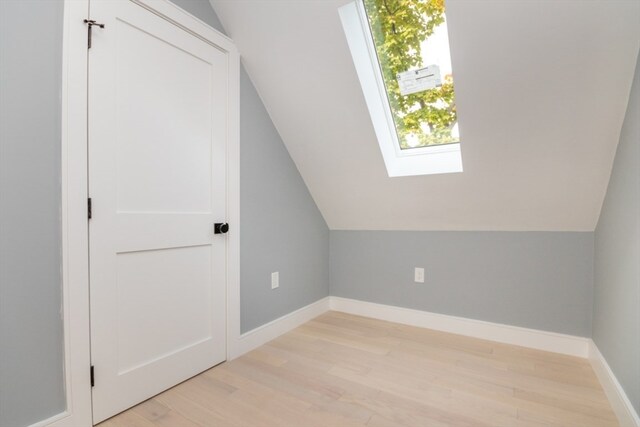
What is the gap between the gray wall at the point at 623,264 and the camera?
1325 millimetres

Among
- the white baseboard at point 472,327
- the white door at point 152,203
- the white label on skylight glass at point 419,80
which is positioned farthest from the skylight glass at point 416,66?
the white baseboard at point 472,327

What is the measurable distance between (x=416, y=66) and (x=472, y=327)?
1.86 m

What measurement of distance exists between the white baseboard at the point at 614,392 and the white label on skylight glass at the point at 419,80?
69.2 inches

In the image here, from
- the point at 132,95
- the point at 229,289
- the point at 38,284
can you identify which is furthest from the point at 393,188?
the point at 38,284

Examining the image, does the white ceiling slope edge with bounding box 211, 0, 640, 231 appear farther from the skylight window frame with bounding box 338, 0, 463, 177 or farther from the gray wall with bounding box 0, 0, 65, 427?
the gray wall with bounding box 0, 0, 65, 427

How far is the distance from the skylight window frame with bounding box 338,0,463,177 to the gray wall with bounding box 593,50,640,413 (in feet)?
2.60

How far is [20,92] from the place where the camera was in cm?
119

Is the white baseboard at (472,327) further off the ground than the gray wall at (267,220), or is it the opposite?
the gray wall at (267,220)

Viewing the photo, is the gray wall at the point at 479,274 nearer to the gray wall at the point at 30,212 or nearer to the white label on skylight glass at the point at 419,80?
the white label on skylight glass at the point at 419,80

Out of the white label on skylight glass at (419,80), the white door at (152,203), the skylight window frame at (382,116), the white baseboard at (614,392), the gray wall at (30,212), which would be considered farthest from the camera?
the white label on skylight glass at (419,80)

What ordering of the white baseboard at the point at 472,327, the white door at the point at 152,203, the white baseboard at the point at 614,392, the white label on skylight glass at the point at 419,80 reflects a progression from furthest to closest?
the white baseboard at the point at 472,327, the white label on skylight glass at the point at 419,80, the white door at the point at 152,203, the white baseboard at the point at 614,392

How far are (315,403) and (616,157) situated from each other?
6.31 feet

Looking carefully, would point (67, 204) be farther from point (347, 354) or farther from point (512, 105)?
point (512, 105)

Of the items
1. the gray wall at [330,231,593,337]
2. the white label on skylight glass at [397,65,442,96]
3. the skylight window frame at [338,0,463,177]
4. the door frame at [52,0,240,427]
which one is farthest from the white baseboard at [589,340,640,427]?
the door frame at [52,0,240,427]
